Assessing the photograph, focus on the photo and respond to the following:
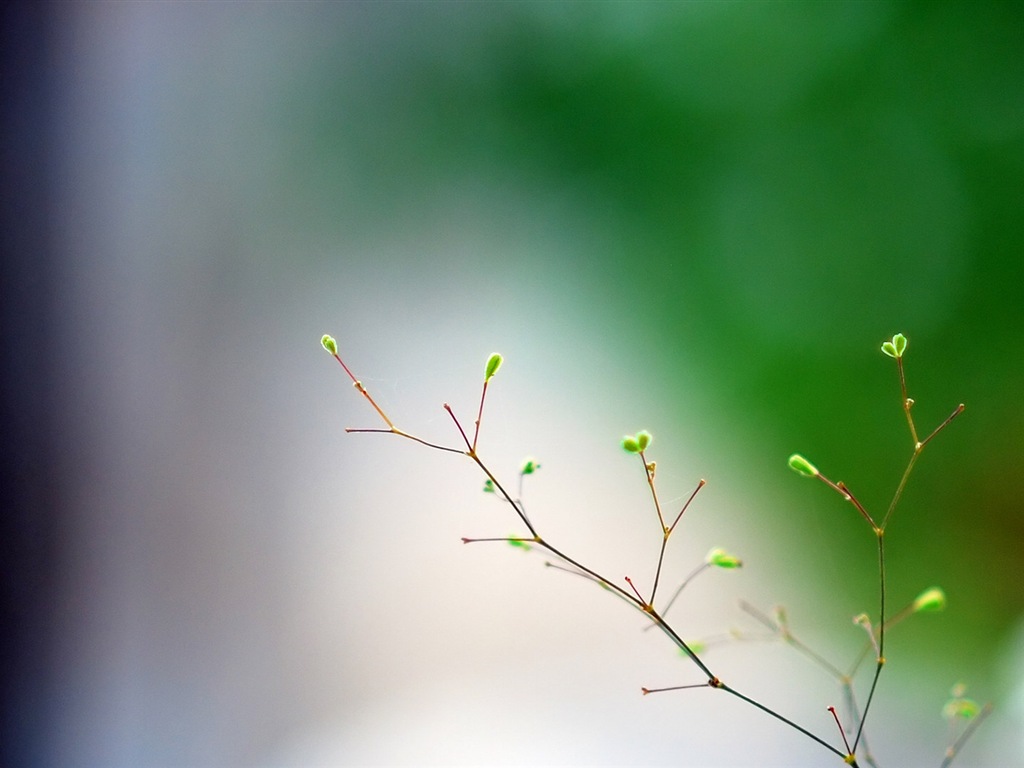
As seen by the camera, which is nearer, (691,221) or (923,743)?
(923,743)

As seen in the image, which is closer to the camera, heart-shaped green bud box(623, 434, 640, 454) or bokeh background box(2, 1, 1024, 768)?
heart-shaped green bud box(623, 434, 640, 454)

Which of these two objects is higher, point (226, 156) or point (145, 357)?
point (226, 156)

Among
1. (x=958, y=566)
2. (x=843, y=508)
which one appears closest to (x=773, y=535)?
(x=843, y=508)

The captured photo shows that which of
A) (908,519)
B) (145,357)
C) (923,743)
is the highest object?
(145,357)

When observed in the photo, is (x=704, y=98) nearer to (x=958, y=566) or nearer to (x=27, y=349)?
(x=958, y=566)

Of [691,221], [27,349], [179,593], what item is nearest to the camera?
[27,349]

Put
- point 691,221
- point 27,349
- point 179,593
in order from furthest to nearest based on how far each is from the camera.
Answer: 1. point 691,221
2. point 179,593
3. point 27,349

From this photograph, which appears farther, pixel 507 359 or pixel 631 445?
pixel 507 359

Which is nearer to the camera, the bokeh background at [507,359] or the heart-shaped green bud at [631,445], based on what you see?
the heart-shaped green bud at [631,445]
